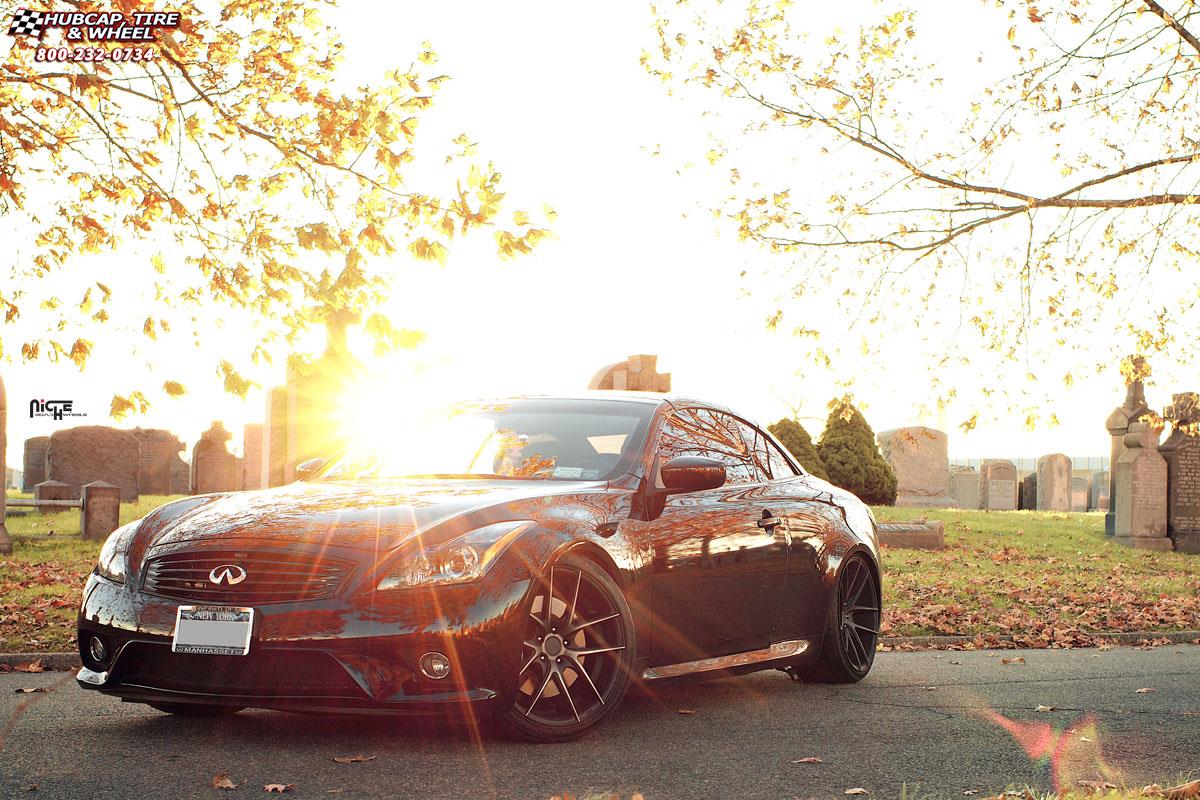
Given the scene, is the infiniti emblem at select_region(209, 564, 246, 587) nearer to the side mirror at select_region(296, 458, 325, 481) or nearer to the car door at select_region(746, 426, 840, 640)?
the side mirror at select_region(296, 458, 325, 481)

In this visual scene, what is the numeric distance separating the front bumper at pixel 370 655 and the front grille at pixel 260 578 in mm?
61

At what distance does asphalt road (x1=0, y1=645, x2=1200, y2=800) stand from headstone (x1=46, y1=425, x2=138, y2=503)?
19621 mm

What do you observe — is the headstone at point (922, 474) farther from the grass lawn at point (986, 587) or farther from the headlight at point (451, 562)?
the headlight at point (451, 562)

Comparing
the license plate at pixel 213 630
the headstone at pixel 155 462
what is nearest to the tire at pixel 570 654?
the license plate at pixel 213 630

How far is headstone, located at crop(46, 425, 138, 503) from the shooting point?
26.0 metres

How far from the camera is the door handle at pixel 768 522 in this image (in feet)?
22.7

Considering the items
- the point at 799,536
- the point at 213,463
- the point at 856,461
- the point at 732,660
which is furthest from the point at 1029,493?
the point at 732,660

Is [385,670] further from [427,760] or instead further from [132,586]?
[132,586]

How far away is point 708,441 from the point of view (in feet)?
23.3

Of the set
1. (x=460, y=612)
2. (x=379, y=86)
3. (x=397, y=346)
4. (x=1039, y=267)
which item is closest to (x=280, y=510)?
(x=460, y=612)

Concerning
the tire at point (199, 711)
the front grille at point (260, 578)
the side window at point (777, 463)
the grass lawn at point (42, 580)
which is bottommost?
the grass lawn at point (42, 580)

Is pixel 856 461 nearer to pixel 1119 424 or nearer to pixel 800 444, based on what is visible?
pixel 800 444

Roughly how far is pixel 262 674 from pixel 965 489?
3407 centimetres

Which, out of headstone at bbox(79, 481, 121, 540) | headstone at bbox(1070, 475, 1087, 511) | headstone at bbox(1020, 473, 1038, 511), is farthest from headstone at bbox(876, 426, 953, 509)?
headstone at bbox(1070, 475, 1087, 511)
